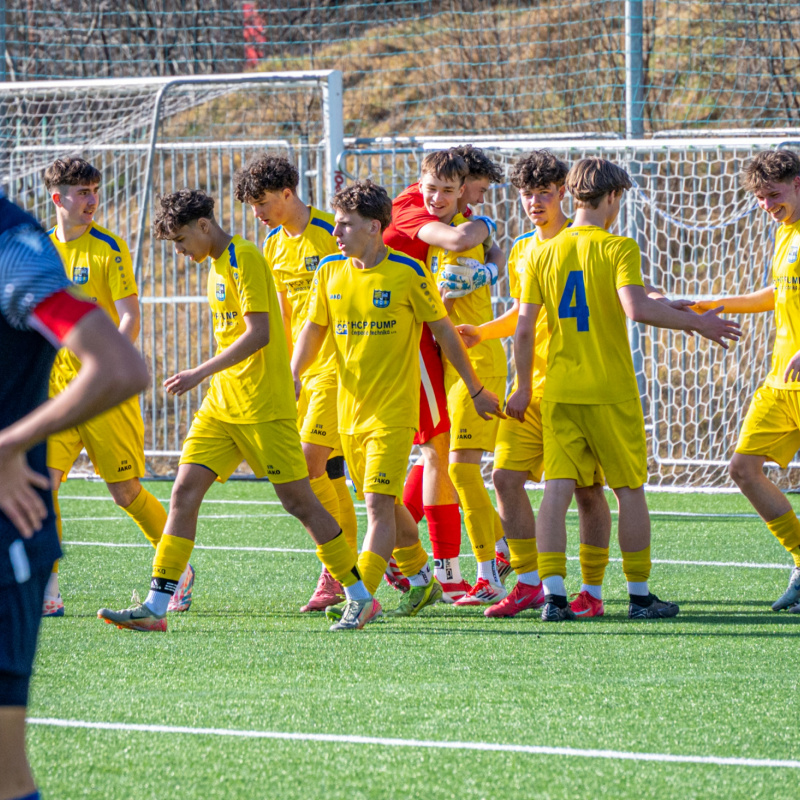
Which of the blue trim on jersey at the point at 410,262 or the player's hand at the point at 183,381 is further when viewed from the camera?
the blue trim on jersey at the point at 410,262

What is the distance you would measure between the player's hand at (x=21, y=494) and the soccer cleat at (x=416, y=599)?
392cm

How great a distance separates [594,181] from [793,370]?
4.08ft

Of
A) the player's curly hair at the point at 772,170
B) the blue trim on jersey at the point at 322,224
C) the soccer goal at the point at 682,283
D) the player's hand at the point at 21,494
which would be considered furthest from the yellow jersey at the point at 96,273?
the soccer goal at the point at 682,283

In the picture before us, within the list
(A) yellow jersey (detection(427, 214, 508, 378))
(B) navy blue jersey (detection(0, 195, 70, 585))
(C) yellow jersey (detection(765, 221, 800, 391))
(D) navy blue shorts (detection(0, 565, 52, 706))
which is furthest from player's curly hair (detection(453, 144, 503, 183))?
(D) navy blue shorts (detection(0, 565, 52, 706))

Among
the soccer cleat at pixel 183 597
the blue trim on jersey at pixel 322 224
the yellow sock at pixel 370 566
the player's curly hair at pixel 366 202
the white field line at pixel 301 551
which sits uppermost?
the player's curly hair at pixel 366 202

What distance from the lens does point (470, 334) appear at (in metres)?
6.22

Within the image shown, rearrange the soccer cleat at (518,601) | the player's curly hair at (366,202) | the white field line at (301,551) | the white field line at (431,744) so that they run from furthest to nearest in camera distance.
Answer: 1. the white field line at (301,551)
2. the soccer cleat at (518,601)
3. the player's curly hair at (366,202)
4. the white field line at (431,744)

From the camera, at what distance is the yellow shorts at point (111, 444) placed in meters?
6.12

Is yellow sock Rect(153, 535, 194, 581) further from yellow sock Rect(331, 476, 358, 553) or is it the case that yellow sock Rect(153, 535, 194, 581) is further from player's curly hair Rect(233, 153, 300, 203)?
player's curly hair Rect(233, 153, 300, 203)

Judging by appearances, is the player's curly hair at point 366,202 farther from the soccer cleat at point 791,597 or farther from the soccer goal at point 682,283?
the soccer goal at point 682,283

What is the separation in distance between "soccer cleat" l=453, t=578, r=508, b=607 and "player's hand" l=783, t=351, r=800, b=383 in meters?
1.73

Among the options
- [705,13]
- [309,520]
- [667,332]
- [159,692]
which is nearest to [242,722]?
[159,692]

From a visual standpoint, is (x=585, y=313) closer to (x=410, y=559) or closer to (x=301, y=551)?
(x=410, y=559)

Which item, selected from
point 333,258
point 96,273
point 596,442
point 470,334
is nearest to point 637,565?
point 596,442
